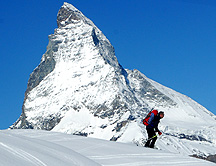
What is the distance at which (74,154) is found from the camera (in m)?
13.6

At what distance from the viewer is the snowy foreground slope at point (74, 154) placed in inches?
445

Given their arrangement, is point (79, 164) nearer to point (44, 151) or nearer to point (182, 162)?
point (44, 151)

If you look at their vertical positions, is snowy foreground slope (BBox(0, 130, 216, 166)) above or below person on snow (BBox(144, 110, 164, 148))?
below

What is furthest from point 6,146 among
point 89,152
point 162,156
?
point 162,156

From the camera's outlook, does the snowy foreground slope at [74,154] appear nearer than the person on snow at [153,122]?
Yes

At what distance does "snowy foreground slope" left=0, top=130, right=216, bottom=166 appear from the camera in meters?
11.3

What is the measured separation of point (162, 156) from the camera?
51.8 feet

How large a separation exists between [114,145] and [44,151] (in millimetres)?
5088

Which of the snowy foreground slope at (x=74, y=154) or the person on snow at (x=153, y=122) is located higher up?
the person on snow at (x=153, y=122)

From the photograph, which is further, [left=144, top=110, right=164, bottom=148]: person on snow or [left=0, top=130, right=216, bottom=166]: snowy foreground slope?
[left=144, top=110, right=164, bottom=148]: person on snow

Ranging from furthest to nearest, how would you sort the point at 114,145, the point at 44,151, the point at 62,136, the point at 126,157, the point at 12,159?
the point at 62,136, the point at 114,145, the point at 126,157, the point at 44,151, the point at 12,159

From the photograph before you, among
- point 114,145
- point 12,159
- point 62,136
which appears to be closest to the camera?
point 12,159

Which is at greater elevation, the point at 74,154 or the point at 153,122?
the point at 153,122

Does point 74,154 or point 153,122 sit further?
point 153,122
